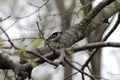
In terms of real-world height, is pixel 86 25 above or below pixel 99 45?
above

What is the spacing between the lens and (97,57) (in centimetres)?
521

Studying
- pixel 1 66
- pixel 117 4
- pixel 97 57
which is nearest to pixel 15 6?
pixel 97 57

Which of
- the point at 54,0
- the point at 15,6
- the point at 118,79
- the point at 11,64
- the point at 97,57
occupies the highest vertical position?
the point at 15,6

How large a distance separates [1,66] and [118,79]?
334 centimetres

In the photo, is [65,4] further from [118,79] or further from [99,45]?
[99,45]

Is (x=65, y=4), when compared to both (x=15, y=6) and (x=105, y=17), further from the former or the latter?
(x=105, y=17)

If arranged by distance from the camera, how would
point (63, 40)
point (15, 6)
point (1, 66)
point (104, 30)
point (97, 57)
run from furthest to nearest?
point (15, 6) → point (97, 57) → point (104, 30) → point (63, 40) → point (1, 66)

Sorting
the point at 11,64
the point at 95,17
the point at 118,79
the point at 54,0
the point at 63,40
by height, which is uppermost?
the point at 54,0

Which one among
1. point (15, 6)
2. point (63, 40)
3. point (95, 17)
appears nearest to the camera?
point (63, 40)

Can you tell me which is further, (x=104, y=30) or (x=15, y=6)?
(x=15, y=6)

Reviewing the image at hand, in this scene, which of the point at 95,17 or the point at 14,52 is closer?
the point at 14,52

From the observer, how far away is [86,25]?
9.32ft

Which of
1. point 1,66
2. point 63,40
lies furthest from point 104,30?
point 1,66

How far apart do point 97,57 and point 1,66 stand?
355 cm
